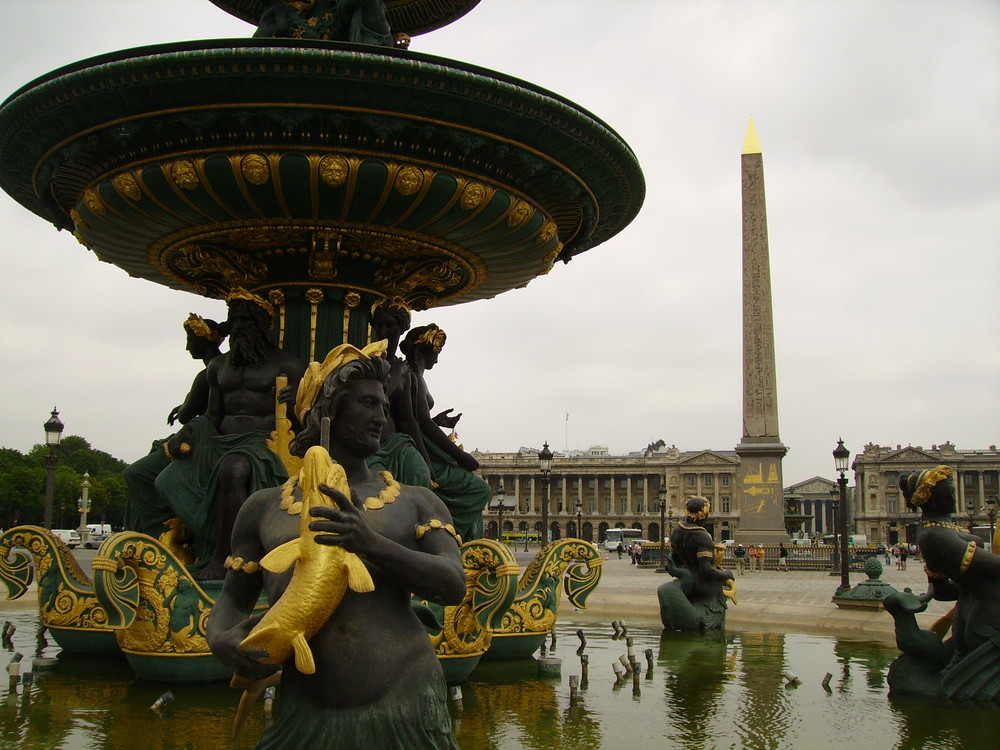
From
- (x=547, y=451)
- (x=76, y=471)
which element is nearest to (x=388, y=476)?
(x=547, y=451)

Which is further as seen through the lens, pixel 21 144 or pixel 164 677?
pixel 21 144

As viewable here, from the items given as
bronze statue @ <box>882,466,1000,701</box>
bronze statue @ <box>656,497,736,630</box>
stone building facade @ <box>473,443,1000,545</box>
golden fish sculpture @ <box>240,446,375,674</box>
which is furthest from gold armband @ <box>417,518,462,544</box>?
stone building facade @ <box>473,443,1000,545</box>

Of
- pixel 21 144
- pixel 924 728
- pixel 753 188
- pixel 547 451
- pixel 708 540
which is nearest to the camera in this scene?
pixel 924 728

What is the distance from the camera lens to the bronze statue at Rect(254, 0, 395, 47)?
26.3ft

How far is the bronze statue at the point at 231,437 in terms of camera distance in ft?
21.3

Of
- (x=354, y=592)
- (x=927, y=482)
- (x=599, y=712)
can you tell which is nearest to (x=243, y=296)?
(x=599, y=712)

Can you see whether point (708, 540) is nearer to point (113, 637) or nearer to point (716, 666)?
point (716, 666)

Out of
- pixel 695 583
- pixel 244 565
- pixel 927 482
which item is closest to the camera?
pixel 244 565

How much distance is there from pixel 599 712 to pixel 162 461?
12.9ft

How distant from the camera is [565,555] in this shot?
688cm

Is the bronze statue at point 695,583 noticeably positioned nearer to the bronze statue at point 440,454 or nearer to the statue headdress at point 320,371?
the bronze statue at point 440,454

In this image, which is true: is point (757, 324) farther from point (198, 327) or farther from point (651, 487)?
point (651, 487)

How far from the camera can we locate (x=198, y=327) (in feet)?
24.3

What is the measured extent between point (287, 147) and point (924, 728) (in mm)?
5102
